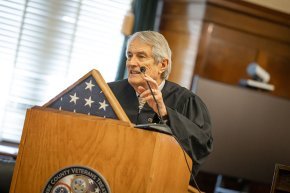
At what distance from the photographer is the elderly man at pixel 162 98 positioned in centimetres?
201

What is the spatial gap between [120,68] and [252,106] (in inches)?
46.0

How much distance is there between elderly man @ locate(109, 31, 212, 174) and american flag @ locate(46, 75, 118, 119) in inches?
8.5

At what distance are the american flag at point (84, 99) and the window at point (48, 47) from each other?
247 centimetres

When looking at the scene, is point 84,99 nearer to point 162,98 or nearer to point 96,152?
point 96,152

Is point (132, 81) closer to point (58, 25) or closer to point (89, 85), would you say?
point (89, 85)

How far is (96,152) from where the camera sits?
1.67m

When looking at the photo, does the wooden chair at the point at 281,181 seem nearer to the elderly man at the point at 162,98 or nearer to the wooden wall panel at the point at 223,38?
the elderly man at the point at 162,98

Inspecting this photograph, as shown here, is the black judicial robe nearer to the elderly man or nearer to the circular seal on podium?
the elderly man

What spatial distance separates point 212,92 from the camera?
4.31m

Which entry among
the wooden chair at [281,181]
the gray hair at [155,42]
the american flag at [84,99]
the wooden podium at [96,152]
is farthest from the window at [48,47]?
the wooden podium at [96,152]

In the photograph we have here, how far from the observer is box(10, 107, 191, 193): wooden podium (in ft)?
5.41

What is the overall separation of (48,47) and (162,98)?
95.0 inches

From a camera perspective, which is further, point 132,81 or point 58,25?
point 58,25

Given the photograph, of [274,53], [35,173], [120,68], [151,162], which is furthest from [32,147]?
[274,53]
